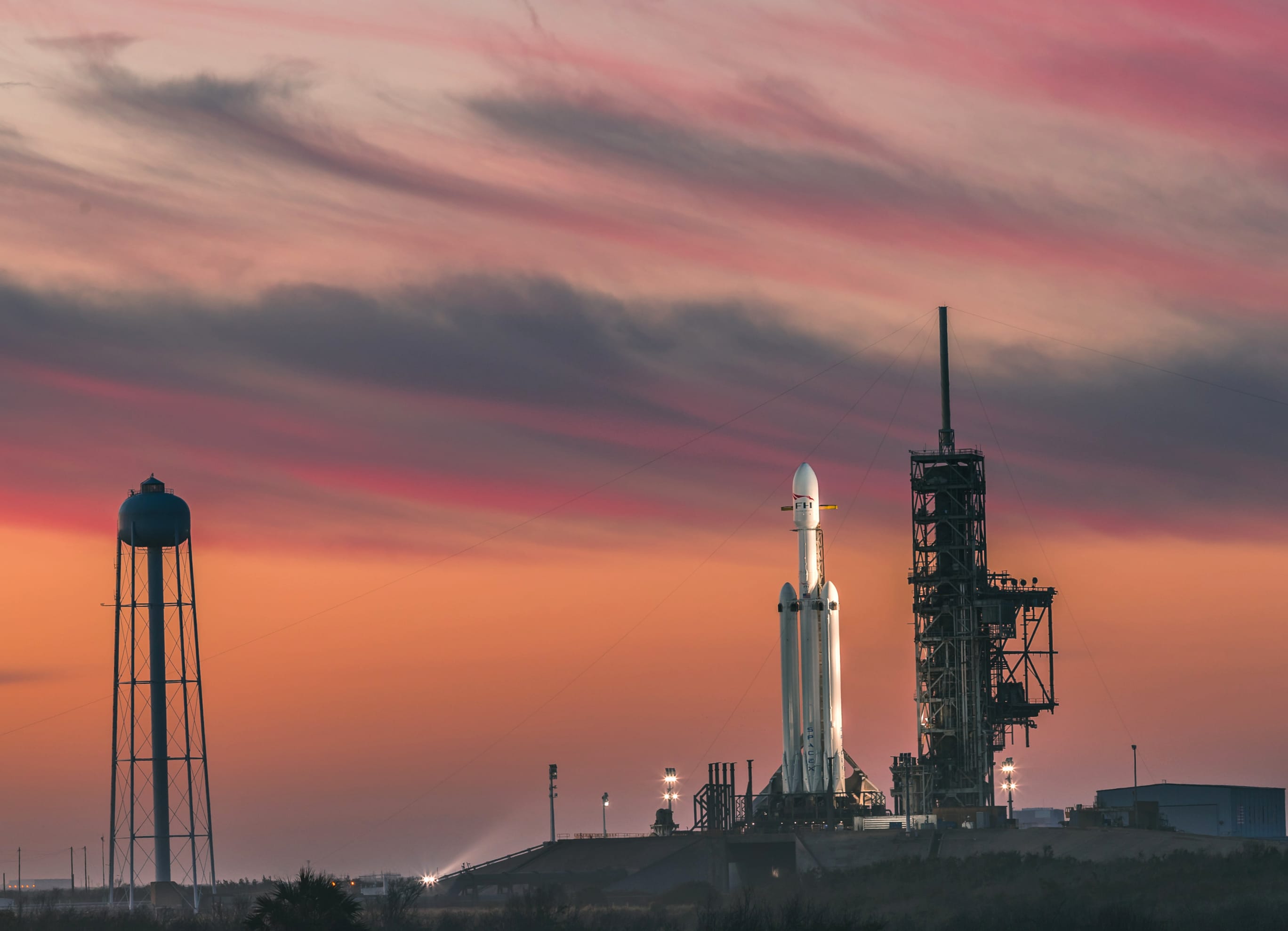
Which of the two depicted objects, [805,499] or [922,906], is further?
[805,499]

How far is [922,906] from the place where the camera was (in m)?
97.4

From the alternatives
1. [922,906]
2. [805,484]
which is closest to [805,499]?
[805,484]

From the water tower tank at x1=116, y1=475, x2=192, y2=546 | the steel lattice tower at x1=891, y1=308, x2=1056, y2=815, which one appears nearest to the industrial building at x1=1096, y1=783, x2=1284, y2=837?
the steel lattice tower at x1=891, y1=308, x2=1056, y2=815

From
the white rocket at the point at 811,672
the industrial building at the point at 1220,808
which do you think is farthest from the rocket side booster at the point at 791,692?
the industrial building at the point at 1220,808

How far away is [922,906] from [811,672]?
2253 cm

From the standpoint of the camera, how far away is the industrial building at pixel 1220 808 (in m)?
134

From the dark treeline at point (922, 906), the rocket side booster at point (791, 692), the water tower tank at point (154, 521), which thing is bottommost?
the dark treeline at point (922, 906)

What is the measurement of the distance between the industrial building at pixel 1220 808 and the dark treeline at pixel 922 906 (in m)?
34.0

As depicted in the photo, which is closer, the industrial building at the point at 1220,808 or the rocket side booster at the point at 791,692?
the rocket side booster at the point at 791,692

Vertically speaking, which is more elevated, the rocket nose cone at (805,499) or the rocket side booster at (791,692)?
the rocket nose cone at (805,499)

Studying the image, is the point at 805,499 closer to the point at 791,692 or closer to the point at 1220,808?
the point at 791,692

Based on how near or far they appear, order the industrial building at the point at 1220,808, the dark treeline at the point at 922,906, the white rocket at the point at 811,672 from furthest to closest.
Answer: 1. the industrial building at the point at 1220,808
2. the white rocket at the point at 811,672
3. the dark treeline at the point at 922,906

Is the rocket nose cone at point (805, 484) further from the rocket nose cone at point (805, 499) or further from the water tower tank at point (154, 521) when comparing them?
the water tower tank at point (154, 521)

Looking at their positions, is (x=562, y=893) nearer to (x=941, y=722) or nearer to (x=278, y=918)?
(x=941, y=722)
